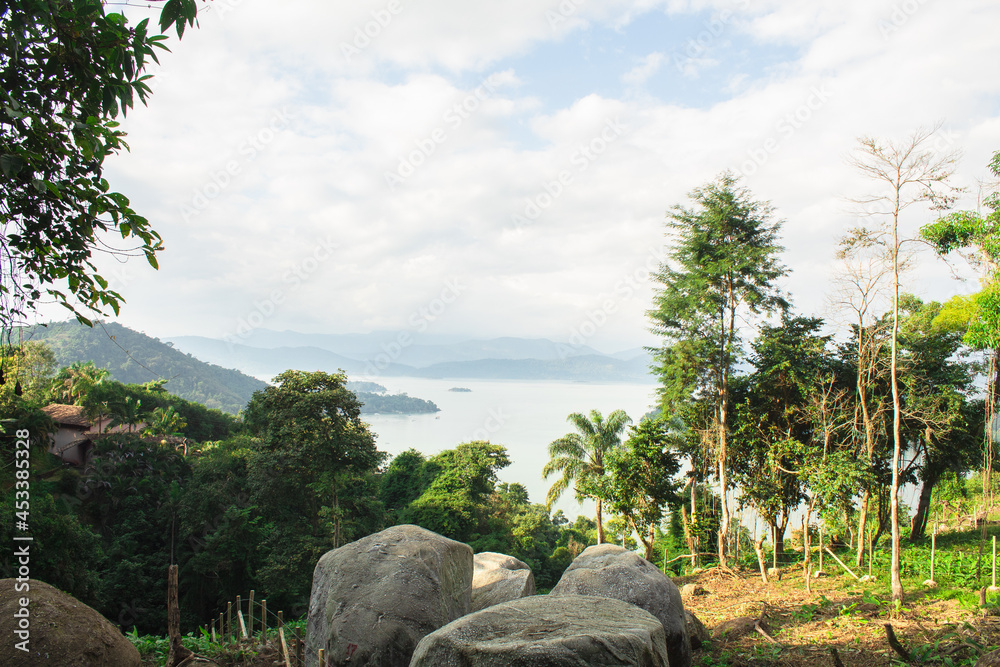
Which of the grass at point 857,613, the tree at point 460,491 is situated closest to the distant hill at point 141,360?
the tree at point 460,491

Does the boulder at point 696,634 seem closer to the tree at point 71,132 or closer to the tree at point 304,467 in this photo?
the tree at point 71,132

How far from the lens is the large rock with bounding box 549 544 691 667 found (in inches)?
270

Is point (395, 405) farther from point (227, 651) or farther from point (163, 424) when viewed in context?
point (227, 651)

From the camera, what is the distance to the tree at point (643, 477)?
701 inches

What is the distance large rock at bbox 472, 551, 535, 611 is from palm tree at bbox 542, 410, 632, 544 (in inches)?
446

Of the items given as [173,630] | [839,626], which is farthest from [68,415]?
[839,626]

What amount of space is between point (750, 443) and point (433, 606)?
41.7 feet

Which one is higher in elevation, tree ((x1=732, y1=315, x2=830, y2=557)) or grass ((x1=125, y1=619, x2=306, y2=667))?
tree ((x1=732, y1=315, x2=830, y2=557))

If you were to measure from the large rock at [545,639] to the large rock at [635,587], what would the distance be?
2563mm

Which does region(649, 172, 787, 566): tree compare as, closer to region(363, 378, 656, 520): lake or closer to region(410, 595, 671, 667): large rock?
region(410, 595, 671, 667): large rock

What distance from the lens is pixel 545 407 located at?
171 m

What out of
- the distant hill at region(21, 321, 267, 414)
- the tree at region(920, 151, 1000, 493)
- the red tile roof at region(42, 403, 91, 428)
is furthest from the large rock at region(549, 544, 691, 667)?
the distant hill at region(21, 321, 267, 414)

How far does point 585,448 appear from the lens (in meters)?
21.8

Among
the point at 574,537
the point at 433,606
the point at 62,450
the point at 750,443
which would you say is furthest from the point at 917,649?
the point at 62,450
